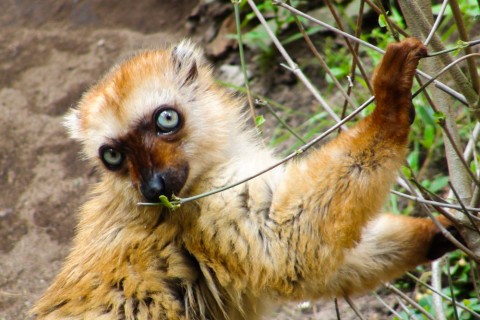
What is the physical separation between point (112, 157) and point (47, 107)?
5443 mm

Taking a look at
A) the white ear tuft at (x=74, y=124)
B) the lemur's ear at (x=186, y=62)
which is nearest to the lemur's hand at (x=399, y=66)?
the lemur's ear at (x=186, y=62)

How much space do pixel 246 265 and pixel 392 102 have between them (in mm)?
1458

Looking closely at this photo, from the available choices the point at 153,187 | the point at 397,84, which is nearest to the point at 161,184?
the point at 153,187

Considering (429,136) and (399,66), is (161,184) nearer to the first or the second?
(399,66)

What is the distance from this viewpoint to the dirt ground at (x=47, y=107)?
313 inches

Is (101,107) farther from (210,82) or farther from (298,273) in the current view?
(298,273)

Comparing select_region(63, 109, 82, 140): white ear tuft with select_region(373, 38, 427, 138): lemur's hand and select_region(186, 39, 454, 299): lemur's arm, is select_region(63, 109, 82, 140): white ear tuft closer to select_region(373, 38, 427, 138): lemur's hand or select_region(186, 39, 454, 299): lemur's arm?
select_region(186, 39, 454, 299): lemur's arm

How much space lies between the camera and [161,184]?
4.65 meters

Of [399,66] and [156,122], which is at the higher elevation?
[156,122]

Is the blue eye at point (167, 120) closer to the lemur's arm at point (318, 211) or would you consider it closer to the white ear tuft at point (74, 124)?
the lemur's arm at point (318, 211)

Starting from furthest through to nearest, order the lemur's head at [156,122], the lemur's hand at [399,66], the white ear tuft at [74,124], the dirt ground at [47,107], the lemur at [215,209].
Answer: the dirt ground at [47,107] < the white ear tuft at [74,124] < the lemur's head at [156,122] < the lemur at [215,209] < the lemur's hand at [399,66]

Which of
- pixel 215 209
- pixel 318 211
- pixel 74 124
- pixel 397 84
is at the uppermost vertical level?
pixel 74 124

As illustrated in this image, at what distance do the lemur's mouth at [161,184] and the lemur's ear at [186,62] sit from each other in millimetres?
1052

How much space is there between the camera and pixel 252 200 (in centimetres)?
475
